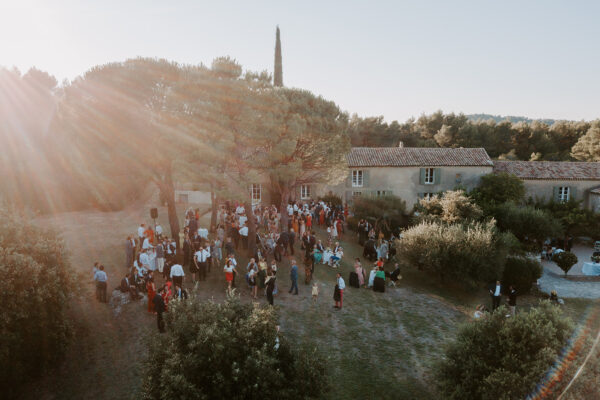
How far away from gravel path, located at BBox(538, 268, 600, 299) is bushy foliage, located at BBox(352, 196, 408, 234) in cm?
949

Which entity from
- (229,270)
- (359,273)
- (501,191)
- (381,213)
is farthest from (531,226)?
(229,270)

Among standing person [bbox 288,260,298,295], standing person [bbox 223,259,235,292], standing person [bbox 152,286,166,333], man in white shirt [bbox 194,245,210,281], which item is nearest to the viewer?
standing person [bbox 152,286,166,333]

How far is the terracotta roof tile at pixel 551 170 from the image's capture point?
31.9 m

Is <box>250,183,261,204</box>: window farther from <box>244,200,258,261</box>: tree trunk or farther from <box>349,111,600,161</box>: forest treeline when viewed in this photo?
<box>349,111,600,161</box>: forest treeline

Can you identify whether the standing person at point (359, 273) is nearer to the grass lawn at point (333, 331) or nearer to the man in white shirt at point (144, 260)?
the grass lawn at point (333, 331)

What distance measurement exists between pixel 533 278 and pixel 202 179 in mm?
17141

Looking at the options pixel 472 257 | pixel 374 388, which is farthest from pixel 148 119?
pixel 472 257

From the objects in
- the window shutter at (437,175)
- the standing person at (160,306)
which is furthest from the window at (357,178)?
the standing person at (160,306)

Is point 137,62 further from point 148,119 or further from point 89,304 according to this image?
point 89,304

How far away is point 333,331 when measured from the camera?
1270 centimetres

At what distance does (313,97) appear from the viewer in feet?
69.4

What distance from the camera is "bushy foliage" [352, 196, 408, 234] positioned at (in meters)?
26.4

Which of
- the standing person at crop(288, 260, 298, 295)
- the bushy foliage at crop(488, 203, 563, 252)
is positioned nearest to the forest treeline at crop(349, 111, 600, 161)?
the bushy foliage at crop(488, 203, 563, 252)

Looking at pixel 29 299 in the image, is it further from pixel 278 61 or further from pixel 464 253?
pixel 278 61
